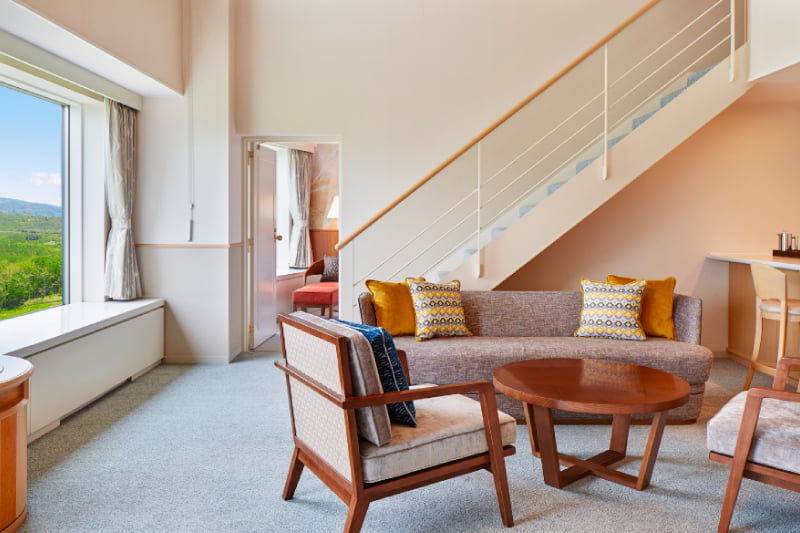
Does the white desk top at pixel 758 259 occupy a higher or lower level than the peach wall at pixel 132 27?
lower

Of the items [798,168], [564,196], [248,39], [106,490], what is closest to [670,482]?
[564,196]

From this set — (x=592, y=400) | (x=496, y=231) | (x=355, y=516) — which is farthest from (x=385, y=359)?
(x=496, y=231)

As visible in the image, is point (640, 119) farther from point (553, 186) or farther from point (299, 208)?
point (299, 208)

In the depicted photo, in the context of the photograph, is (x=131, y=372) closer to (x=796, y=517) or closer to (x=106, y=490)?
(x=106, y=490)

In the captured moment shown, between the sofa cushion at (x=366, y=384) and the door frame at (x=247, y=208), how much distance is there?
3702mm

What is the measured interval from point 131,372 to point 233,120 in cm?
230

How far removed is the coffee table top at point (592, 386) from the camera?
2541 mm

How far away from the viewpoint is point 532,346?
147 inches

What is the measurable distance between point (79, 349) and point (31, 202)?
4.22 ft

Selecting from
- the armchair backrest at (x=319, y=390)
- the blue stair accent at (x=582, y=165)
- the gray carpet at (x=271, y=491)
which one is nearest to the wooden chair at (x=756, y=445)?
the gray carpet at (x=271, y=491)

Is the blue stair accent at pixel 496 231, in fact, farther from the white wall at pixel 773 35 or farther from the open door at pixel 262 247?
the open door at pixel 262 247

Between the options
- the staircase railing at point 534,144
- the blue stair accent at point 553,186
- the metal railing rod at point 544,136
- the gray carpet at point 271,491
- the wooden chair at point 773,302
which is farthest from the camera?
the staircase railing at point 534,144

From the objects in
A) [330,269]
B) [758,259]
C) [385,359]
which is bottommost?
[385,359]

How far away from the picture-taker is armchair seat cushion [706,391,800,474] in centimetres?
219
